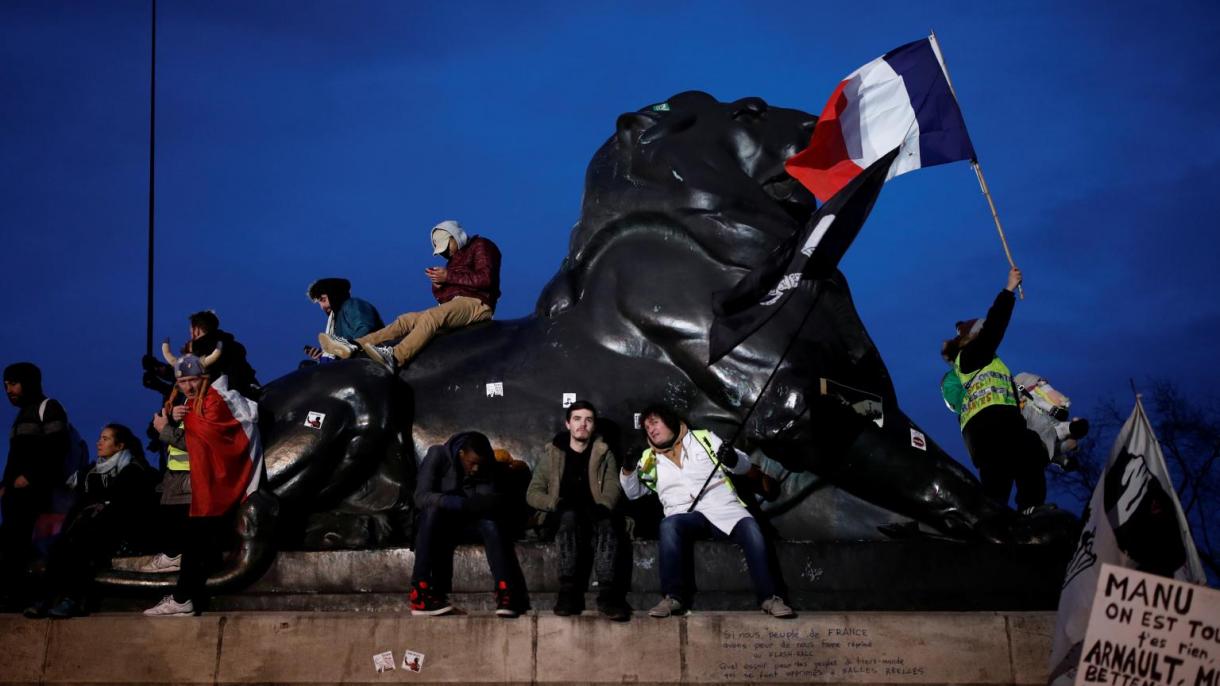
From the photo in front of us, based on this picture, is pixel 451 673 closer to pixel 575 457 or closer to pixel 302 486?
pixel 575 457

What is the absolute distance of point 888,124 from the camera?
885 cm

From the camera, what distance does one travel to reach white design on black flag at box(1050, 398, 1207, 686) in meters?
5.53

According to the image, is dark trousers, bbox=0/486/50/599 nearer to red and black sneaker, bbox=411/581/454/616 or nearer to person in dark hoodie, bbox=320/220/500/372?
person in dark hoodie, bbox=320/220/500/372

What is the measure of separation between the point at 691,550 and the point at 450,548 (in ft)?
4.94

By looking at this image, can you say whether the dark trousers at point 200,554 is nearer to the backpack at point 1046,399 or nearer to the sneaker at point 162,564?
the sneaker at point 162,564

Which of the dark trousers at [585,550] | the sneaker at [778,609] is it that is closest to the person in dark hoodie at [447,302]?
the dark trousers at [585,550]

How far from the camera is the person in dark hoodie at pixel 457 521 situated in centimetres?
699

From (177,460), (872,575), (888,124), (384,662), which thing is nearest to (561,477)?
(384,662)

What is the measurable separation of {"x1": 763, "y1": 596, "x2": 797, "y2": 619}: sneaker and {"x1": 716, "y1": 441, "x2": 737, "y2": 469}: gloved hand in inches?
38.8

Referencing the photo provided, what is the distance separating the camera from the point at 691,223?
8516mm

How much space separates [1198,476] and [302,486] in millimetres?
24078

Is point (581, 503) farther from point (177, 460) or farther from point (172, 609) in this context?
point (177, 460)

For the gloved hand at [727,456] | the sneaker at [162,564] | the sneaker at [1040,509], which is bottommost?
the sneaker at [162,564]

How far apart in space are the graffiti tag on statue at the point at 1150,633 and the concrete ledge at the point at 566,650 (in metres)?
1.30
